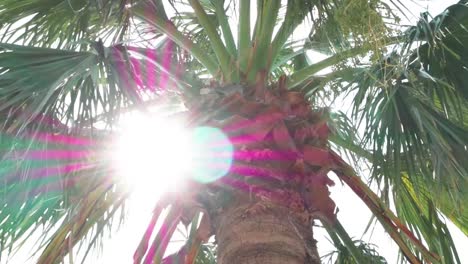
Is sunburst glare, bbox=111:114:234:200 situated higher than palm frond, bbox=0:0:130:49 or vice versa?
palm frond, bbox=0:0:130:49

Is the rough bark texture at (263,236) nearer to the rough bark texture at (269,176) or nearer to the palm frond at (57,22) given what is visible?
the rough bark texture at (269,176)

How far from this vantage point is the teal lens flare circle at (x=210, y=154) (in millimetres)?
3707

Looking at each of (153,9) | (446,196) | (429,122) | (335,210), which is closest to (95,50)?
(153,9)

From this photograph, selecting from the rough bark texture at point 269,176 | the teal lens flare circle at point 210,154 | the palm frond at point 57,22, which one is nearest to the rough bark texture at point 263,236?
the rough bark texture at point 269,176

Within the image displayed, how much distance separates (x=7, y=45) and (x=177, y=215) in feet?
4.76

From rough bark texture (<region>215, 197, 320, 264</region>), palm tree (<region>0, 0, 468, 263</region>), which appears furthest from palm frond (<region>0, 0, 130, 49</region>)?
rough bark texture (<region>215, 197, 320, 264</region>)

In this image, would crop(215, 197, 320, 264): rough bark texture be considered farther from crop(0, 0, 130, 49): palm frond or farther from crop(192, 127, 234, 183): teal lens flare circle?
crop(0, 0, 130, 49): palm frond

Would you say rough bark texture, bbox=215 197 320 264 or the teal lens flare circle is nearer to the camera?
rough bark texture, bbox=215 197 320 264

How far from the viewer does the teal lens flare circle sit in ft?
12.2

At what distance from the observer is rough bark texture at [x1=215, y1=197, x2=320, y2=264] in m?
3.18

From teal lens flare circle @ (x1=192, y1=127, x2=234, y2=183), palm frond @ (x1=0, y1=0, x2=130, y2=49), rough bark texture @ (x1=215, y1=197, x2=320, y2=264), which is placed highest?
palm frond @ (x1=0, y1=0, x2=130, y2=49)

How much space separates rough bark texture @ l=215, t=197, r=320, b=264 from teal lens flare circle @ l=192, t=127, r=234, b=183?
0.28m

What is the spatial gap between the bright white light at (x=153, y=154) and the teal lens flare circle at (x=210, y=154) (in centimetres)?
5

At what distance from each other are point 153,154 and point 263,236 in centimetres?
106
